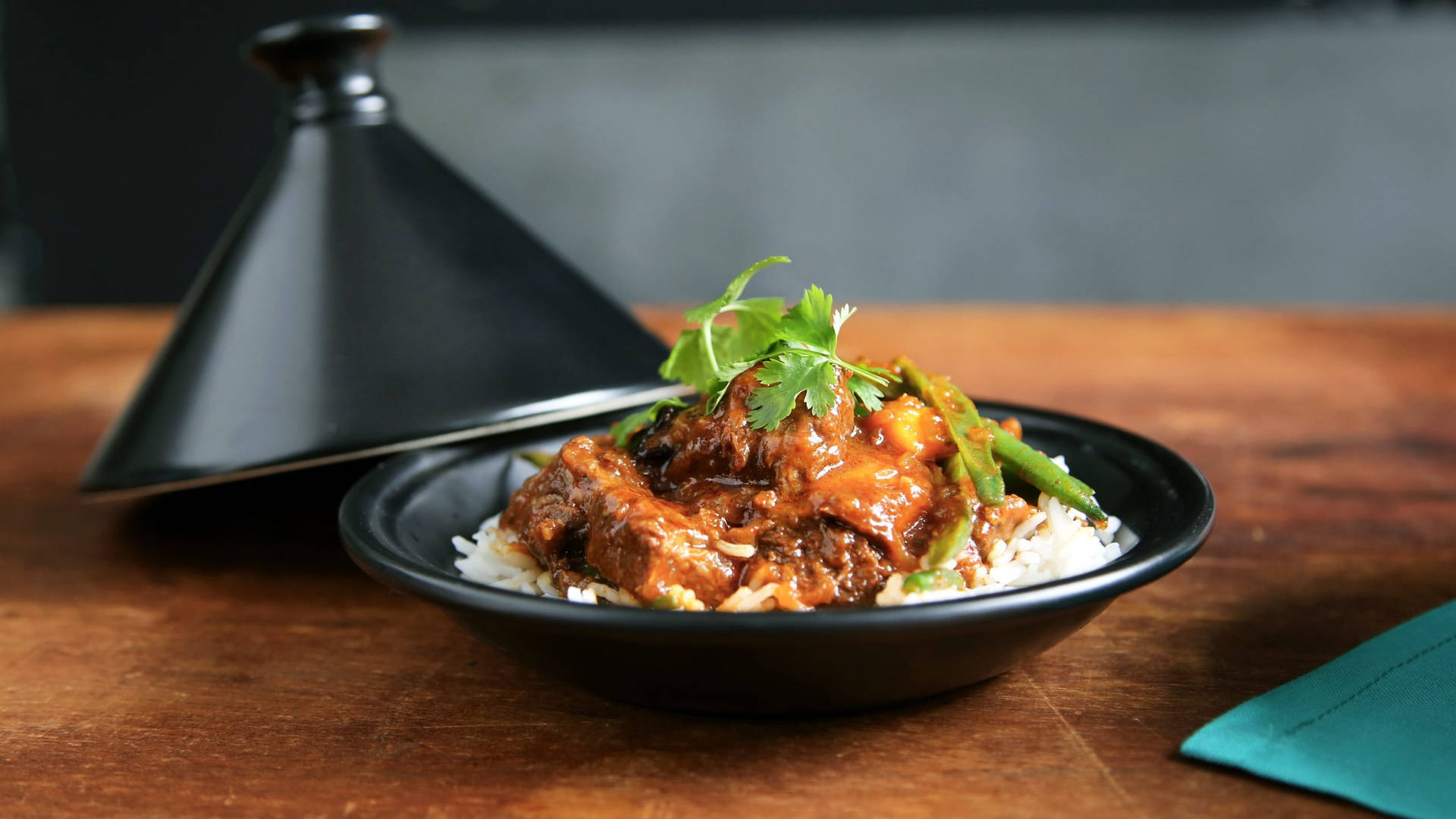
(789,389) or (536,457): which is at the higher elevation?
(789,389)

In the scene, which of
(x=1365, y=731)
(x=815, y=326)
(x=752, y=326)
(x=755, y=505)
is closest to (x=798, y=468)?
(x=755, y=505)

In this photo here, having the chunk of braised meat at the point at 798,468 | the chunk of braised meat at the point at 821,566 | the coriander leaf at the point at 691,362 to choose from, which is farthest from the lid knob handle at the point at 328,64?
the chunk of braised meat at the point at 821,566

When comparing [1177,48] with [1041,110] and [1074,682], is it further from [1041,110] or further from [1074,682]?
[1074,682]

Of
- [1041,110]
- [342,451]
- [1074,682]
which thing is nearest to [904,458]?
[1074,682]

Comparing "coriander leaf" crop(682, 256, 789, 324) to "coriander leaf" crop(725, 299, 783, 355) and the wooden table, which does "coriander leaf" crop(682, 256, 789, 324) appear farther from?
the wooden table

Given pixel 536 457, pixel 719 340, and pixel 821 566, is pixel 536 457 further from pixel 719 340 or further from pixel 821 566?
pixel 821 566

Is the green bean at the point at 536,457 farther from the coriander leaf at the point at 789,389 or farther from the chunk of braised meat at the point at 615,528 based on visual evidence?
the coriander leaf at the point at 789,389

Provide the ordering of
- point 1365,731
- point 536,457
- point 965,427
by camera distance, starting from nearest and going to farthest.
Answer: point 1365,731
point 965,427
point 536,457
